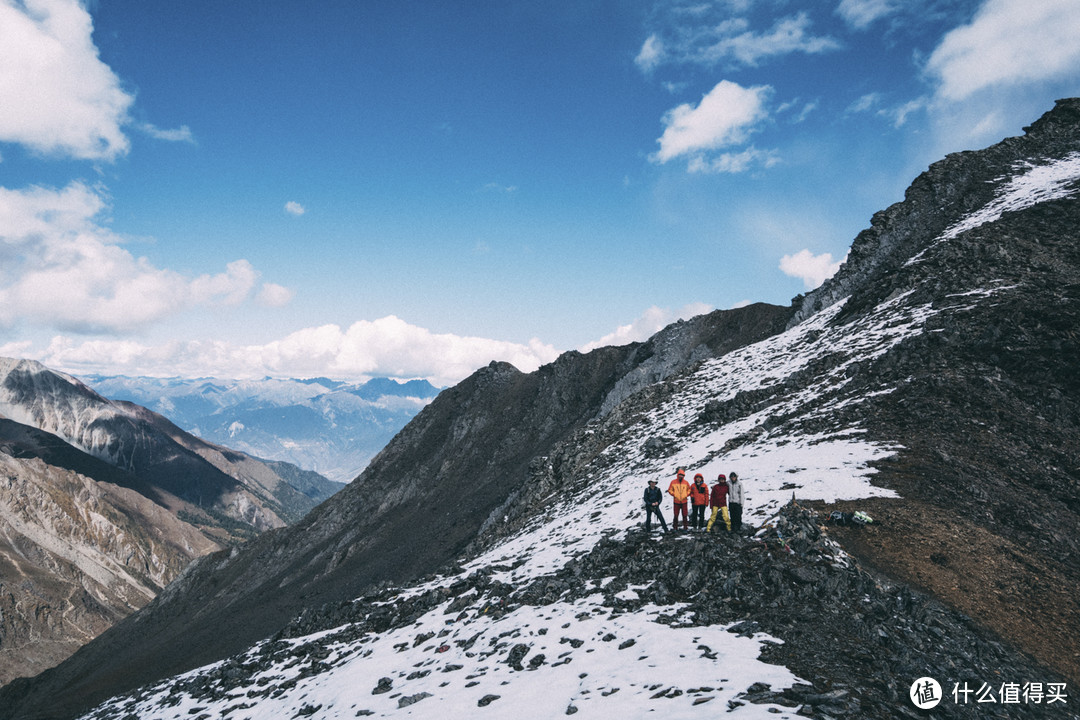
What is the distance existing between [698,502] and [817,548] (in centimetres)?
496

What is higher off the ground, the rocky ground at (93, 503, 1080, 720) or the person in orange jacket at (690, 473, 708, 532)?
the person in orange jacket at (690, 473, 708, 532)

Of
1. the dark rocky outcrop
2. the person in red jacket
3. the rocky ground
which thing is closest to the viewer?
the rocky ground

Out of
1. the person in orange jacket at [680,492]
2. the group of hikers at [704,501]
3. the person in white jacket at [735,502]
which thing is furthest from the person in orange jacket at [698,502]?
the person in white jacket at [735,502]

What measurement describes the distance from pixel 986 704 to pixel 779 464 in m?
13.3

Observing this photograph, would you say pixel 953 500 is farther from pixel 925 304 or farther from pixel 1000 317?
pixel 925 304

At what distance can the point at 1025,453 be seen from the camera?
2014cm

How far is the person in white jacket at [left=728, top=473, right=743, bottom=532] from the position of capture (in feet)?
58.4

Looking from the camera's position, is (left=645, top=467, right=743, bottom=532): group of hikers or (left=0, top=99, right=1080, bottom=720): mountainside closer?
(left=0, top=99, right=1080, bottom=720): mountainside

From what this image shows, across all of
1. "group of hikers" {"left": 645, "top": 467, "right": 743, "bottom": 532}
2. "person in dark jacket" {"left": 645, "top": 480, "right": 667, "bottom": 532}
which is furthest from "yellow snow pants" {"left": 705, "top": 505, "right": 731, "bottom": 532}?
"person in dark jacket" {"left": 645, "top": 480, "right": 667, "bottom": 532}

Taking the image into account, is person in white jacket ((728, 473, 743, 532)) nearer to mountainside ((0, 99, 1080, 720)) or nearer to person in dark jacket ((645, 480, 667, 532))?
mountainside ((0, 99, 1080, 720))

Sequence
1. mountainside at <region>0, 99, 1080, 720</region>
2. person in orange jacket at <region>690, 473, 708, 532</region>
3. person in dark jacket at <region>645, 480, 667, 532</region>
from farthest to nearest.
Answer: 1. person in dark jacket at <region>645, 480, 667, 532</region>
2. person in orange jacket at <region>690, 473, 708, 532</region>
3. mountainside at <region>0, 99, 1080, 720</region>

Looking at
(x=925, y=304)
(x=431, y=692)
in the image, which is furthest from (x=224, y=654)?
(x=925, y=304)

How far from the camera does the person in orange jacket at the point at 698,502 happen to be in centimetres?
1898

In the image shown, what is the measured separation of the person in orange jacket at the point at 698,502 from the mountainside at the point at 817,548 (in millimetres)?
1573
